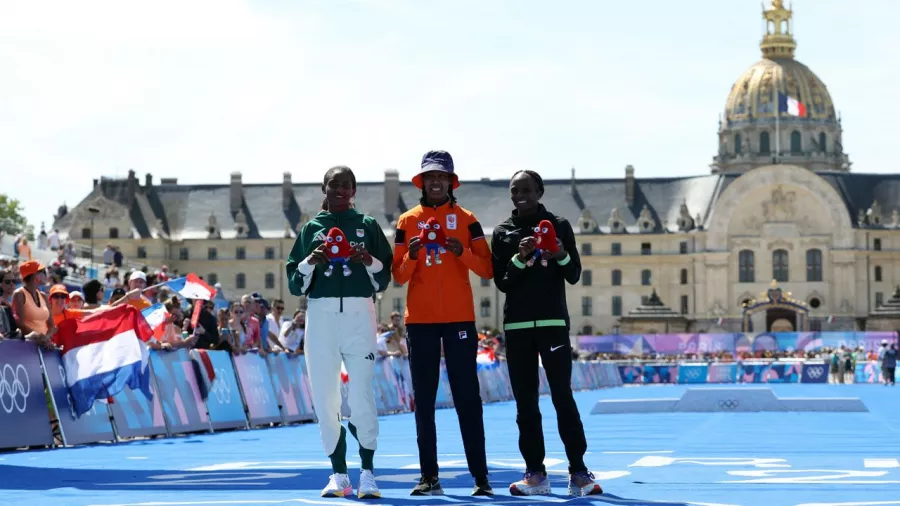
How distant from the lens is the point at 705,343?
88.1 metres

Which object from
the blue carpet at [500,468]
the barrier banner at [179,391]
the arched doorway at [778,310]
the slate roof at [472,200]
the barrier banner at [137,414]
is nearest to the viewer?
the blue carpet at [500,468]

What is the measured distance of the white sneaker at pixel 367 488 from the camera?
942cm

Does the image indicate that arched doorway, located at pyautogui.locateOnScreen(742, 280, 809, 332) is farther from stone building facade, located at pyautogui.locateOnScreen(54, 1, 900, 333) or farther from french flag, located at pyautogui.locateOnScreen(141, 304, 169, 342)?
french flag, located at pyautogui.locateOnScreen(141, 304, 169, 342)

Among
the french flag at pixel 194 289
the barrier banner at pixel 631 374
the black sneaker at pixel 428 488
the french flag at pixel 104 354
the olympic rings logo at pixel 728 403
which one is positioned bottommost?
the barrier banner at pixel 631 374

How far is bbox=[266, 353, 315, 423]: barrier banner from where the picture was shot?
21.9 m

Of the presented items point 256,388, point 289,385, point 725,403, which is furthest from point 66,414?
point 725,403

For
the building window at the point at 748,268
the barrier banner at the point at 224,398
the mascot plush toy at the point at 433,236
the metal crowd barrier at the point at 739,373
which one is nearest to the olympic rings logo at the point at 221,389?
the barrier banner at the point at 224,398

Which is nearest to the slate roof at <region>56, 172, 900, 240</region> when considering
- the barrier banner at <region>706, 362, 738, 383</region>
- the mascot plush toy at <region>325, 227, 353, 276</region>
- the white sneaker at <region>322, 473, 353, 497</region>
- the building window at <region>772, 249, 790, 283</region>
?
the building window at <region>772, 249, 790, 283</region>

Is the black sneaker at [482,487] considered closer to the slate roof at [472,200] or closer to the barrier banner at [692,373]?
the barrier banner at [692,373]

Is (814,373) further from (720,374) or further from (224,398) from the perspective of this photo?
(224,398)

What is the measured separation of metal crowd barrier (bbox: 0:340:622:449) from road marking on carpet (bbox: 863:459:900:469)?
7.61m

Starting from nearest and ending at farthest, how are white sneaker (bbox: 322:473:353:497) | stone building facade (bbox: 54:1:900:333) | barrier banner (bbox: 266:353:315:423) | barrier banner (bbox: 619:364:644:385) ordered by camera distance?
white sneaker (bbox: 322:473:353:497)
barrier banner (bbox: 266:353:315:423)
barrier banner (bbox: 619:364:644:385)
stone building facade (bbox: 54:1:900:333)

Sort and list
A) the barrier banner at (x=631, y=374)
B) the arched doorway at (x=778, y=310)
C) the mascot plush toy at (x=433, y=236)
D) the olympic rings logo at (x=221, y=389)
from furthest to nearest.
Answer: the arched doorway at (x=778, y=310), the barrier banner at (x=631, y=374), the olympic rings logo at (x=221, y=389), the mascot plush toy at (x=433, y=236)

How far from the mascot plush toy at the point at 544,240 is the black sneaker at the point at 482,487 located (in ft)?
4.37
